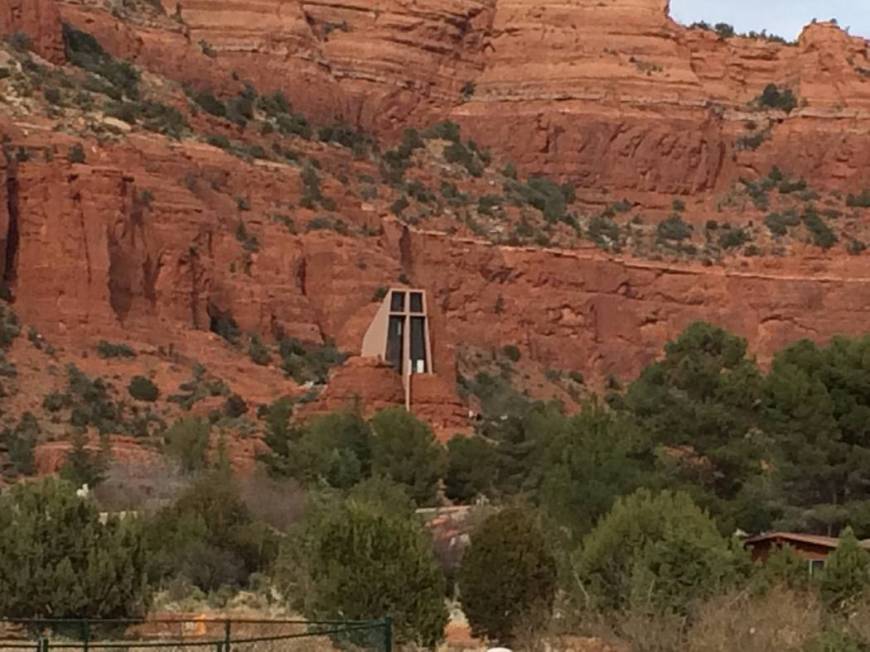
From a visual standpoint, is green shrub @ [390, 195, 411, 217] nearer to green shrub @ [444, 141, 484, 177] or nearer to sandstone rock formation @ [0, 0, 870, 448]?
sandstone rock formation @ [0, 0, 870, 448]

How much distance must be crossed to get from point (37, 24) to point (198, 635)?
5562cm

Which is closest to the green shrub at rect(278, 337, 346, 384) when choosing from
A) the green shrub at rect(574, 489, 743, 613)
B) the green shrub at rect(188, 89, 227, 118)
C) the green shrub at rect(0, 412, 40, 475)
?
the green shrub at rect(0, 412, 40, 475)

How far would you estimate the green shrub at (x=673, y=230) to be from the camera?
343 ft

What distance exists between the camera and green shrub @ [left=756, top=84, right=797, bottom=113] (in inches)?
4496

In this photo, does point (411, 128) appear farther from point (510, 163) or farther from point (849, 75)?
point (849, 75)

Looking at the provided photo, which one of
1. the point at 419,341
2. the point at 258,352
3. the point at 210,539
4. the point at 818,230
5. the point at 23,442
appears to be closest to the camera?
the point at 210,539

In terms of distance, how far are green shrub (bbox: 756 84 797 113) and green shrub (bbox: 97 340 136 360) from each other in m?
46.1

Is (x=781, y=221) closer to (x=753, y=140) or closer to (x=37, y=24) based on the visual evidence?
(x=753, y=140)

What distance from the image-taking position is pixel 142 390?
2827 inches

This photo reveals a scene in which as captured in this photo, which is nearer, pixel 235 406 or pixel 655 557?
pixel 655 557

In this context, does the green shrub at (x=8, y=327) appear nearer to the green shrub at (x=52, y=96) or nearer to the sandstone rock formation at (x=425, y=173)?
the sandstone rock formation at (x=425, y=173)

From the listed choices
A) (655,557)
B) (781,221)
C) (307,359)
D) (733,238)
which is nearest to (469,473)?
(307,359)

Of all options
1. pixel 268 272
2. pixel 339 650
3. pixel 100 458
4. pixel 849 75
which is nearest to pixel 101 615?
pixel 339 650

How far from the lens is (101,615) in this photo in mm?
39094
